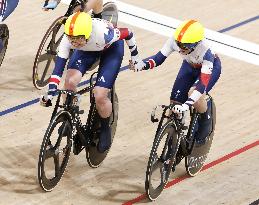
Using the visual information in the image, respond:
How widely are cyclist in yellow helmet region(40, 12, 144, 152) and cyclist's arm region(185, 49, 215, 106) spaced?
69 cm

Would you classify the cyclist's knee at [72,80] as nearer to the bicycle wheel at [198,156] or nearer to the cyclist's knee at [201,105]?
the cyclist's knee at [201,105]

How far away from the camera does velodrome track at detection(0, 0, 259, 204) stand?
8406 millimetres

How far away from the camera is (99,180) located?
28.3ft

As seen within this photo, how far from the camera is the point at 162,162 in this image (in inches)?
323

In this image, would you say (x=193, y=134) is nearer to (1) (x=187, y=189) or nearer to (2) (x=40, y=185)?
(1) (x=187, y=189)

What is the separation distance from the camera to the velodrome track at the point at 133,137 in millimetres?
8406

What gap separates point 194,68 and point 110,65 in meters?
0.75

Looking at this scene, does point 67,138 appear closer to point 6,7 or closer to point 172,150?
point 172,150

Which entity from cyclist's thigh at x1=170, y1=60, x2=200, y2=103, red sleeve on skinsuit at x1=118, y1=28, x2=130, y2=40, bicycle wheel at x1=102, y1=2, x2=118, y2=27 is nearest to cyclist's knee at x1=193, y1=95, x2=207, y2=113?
cyclist's thigh at x1=170, y1=60, x2=200, y2=103

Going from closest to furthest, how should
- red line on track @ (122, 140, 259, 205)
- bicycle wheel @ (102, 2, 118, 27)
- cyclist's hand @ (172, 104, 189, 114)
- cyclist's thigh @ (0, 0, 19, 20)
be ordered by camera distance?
cyclist's hand @ (172, 104, 189, 114) < red line on track @ (122, 140, 259, 205) < cyclist's thigh @ (0, 0, 19, 20) < bicycle wheel @ (102, 2, 118, 27)

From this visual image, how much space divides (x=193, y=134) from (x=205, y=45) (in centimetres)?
90

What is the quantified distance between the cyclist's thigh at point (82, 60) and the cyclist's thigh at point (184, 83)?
30.8 inches

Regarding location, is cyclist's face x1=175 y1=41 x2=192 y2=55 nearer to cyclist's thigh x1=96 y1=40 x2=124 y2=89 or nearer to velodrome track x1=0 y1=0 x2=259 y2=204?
cyclist's thigh x1=96 y1=40 x2=124 y2=89

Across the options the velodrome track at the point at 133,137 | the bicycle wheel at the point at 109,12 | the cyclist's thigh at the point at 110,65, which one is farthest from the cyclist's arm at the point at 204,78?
the bicycle wheel at the point at 109,12
